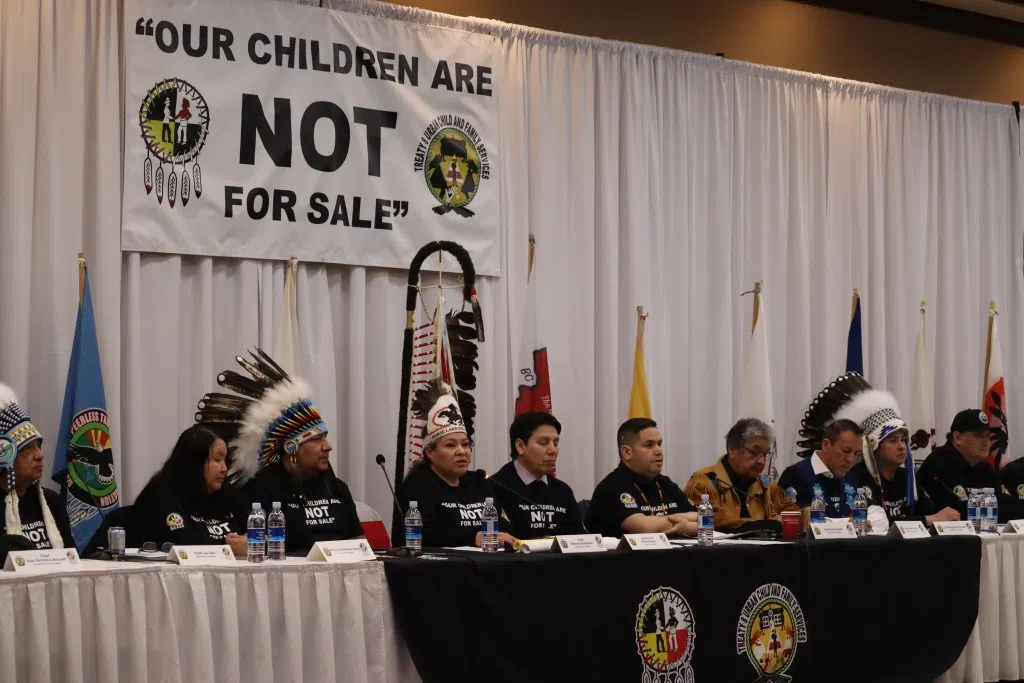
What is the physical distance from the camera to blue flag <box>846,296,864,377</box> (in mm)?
7219

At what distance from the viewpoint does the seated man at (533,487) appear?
467 cm

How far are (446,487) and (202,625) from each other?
131cm

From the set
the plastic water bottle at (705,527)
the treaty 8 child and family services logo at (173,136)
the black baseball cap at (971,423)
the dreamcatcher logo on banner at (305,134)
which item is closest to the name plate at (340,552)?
the plastic water bottle at (705,527)

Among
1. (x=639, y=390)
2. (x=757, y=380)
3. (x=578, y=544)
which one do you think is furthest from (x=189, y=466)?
(x=757, y=380)

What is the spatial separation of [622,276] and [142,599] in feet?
12.7

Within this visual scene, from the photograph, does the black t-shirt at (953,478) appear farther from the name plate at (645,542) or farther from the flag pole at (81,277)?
the flag pole at (81,277)

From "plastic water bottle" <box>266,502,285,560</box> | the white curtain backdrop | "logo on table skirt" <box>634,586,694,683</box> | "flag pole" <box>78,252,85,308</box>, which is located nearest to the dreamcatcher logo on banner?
the white curtain backdrop

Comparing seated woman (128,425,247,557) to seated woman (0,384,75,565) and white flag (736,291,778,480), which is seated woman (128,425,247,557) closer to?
seated woman (0,384,75,565)

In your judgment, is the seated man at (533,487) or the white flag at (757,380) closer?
the seated man at (533,487)

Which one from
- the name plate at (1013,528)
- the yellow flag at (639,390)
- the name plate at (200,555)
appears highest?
the yellow flag at (639,390)

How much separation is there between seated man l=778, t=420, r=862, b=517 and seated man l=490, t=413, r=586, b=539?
1.13 m

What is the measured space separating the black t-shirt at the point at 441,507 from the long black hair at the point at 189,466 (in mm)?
687

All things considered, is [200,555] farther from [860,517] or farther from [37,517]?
[860,517]

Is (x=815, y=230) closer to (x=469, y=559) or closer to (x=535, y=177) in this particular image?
(x=535, y=177)
